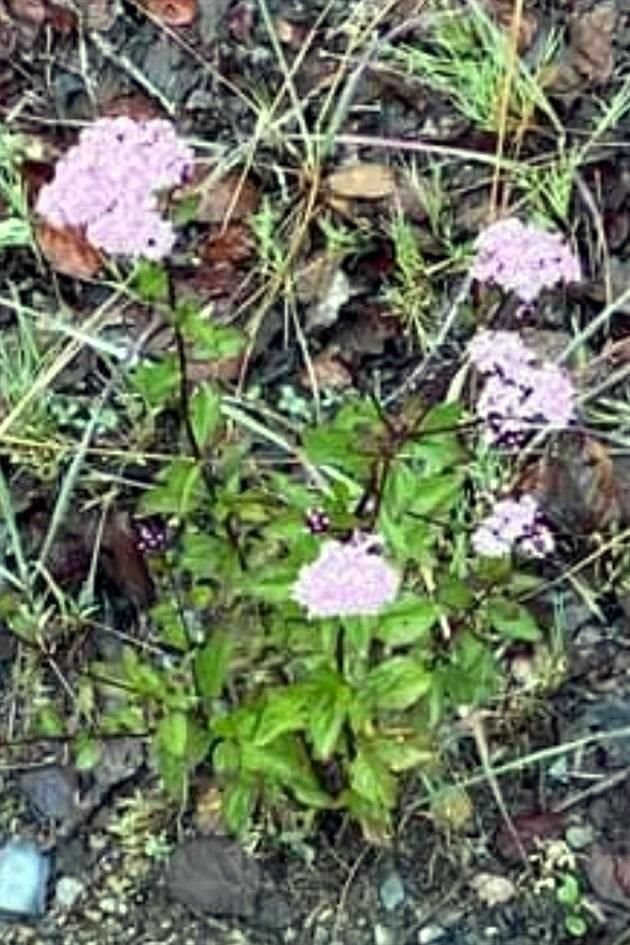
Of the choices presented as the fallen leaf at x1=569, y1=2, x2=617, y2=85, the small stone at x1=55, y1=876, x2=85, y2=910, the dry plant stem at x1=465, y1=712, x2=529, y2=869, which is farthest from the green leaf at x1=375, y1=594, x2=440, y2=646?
the fallen leaf at x1=569, y1=2, x2=617, y2=85

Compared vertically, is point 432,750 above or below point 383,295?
below

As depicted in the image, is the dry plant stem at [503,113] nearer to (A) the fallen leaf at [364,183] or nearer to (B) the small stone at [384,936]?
(A) the fallen leaf at [364,183]

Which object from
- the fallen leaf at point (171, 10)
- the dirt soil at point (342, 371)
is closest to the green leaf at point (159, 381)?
the dirt soil at point (342, 371)

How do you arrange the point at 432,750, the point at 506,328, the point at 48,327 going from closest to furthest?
the point at 432,750 → the point at 506,328 → the point at 48,327

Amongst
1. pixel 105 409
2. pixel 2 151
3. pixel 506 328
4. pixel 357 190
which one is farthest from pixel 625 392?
pixel 2 151

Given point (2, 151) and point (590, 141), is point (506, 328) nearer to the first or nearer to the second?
point (590, 141)

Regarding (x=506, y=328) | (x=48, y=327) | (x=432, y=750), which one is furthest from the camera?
(x=48, y=327)

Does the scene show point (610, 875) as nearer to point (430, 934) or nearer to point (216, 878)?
point (430, 934)
